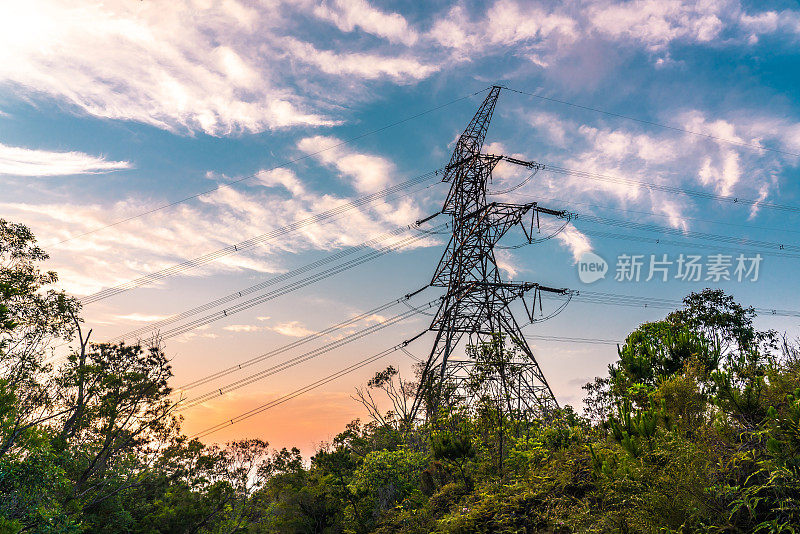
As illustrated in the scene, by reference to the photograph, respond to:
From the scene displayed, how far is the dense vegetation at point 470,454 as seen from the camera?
770 cm

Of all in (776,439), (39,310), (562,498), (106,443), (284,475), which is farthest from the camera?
(284,475)

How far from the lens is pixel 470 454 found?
14547 mm

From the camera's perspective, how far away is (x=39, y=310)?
20.3 metres

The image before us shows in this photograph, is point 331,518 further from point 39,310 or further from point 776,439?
point 776,439

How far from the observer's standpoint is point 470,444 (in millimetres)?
14578

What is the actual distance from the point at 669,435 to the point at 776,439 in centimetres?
186

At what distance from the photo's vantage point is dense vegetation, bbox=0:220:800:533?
25.3 ft

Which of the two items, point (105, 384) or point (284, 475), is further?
point (284, 475)

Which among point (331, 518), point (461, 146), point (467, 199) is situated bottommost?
point (331, 518)

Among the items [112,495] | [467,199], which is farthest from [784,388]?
[112,495]

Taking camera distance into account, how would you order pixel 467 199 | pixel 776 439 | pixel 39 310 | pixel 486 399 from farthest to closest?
pixel 467 199 < pixel 39 310 < pixel 486 399 < pixel 776 439

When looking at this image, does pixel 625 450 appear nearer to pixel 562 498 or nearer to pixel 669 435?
pixel 669 435

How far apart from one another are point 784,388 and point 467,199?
697 inches

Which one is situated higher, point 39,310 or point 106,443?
point 39,310
